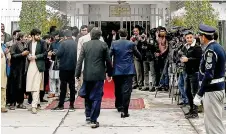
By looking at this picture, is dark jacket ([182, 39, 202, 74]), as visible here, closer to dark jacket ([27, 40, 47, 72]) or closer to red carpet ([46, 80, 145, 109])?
red carpet ([46, 80, 145, 109])

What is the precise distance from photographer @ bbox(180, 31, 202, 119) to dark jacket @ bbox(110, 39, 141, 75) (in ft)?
3.56

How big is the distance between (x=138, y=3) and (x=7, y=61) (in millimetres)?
13246

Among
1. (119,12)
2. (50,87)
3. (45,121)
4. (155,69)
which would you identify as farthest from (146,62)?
(45,121)

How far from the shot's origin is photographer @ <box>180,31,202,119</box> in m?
9.08

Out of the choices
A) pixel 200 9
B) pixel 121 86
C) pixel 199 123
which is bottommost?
pixel 199 123

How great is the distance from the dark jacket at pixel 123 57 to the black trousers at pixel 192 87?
1.17 m

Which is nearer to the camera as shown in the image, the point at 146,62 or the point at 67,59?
the point at 67,59

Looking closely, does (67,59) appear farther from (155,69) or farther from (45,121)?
(155,69)

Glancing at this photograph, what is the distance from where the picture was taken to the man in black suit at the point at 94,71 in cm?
834

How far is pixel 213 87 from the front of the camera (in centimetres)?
624

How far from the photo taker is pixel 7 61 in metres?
10.0

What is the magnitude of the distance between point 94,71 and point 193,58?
2.15 meters

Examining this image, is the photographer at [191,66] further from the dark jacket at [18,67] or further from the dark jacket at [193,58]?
the dark jacket at [18,67]

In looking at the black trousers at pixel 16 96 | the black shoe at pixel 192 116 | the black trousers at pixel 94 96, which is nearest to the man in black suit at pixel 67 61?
the black trousers at pixel 16 96
